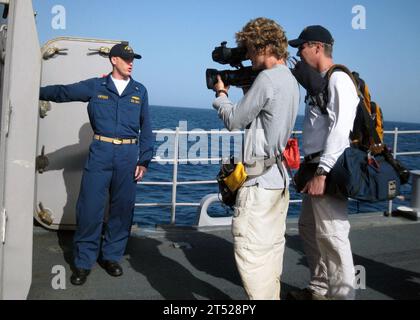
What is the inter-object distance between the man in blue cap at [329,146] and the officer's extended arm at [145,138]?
4.72 feet

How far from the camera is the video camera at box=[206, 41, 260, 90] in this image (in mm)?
2621

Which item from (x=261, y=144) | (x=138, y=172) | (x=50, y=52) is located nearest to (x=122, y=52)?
(x=138, y=172)

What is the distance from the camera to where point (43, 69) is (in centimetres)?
441

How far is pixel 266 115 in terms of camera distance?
8.21ft

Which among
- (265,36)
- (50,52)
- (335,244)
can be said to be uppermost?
(50,52)

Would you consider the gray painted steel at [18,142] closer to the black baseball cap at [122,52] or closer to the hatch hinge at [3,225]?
the hatch hinge at [3,225]

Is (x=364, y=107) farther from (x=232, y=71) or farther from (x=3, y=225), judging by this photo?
(x=3, y=225)

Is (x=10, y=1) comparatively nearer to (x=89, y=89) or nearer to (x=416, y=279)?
(x=89, y=89)

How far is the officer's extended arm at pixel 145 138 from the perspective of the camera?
3.84m

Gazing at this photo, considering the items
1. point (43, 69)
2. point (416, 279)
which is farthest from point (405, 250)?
point (43, 69)

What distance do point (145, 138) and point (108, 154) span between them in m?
0.41

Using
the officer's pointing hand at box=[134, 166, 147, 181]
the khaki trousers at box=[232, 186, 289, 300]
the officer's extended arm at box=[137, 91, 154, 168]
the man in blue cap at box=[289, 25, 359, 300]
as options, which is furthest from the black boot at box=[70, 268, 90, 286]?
the man in blue cap at box=[289, 25, 359, 300]

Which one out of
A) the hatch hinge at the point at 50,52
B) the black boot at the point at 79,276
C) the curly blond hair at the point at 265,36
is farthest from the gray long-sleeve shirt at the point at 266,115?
the hatch hinge at the point at 50,52
